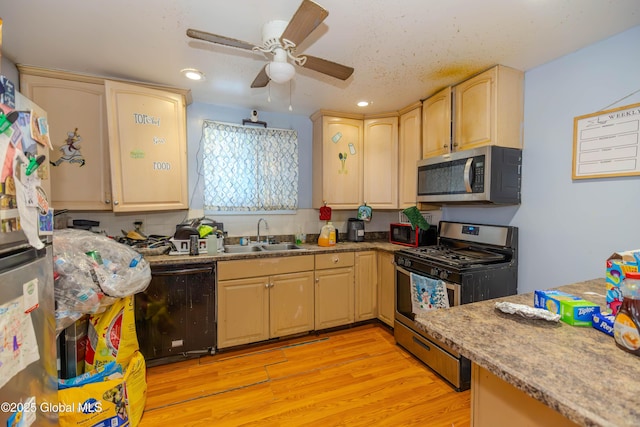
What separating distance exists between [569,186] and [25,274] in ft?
9.80

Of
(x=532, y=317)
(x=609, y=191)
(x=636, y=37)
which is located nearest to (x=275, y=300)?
(x=532, y=317)

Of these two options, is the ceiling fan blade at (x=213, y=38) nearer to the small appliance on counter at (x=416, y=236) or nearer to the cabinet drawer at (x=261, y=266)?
the cabinet drawer at (x=261, y=266)

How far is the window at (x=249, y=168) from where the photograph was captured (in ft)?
9.23

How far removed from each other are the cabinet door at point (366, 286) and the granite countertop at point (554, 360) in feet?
5.87

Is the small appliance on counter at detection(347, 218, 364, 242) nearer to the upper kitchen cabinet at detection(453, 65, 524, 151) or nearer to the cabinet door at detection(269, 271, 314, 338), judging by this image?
the cabinet door at detection(269, 271, 314, 338)

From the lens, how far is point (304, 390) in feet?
6.38

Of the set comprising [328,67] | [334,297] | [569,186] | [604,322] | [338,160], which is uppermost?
[328,67]

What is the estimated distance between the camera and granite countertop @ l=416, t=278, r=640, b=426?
58 centimetres

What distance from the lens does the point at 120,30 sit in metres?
1.61

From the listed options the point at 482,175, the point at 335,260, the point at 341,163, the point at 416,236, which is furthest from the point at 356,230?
the point at 482,175

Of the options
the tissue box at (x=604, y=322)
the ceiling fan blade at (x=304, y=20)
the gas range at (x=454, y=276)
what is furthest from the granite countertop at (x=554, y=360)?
the ceiling fan blade at (x=304, y=20)

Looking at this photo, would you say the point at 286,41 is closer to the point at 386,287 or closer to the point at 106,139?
the point at 106,139

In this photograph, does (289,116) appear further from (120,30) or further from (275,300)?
(275,300)

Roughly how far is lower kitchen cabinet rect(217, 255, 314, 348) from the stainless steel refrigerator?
47.3 inches
